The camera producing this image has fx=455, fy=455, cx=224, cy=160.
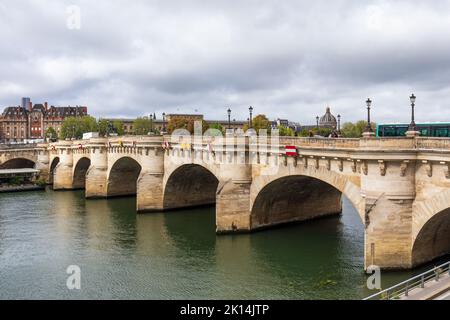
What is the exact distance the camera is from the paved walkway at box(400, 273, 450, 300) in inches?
586

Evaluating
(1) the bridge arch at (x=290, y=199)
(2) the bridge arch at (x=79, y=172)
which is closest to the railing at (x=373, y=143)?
(1) the bridge arch at (x=290, y=199)

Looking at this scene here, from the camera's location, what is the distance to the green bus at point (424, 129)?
29.5 meters

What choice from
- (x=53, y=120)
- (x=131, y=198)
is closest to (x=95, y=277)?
(x=131, y=198)

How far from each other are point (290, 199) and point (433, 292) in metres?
22.0

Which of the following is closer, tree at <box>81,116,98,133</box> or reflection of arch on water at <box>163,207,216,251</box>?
reflection of arch on water at <box>163,207,216,251</box>

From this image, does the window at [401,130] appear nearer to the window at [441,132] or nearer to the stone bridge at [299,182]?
the window at [441,132]

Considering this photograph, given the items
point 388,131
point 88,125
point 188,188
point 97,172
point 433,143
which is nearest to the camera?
point 433,143

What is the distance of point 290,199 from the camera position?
37031 mm

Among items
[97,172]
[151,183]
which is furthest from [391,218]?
[97,172]

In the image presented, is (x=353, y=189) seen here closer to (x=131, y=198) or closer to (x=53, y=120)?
(x=131, y=198)

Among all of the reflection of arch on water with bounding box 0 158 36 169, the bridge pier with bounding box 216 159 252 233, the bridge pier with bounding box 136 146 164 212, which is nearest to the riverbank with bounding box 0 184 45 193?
the reflection of arch on water with bounding box 0 158 36 169

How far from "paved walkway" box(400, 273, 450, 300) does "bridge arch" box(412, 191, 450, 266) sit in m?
5.71

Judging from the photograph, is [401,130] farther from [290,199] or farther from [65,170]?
[65,170]

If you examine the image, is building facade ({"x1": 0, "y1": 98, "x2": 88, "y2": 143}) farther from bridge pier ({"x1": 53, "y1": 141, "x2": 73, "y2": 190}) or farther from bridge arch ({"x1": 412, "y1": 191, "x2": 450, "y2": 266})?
bridge arch ({"x1": 412, "y1": 191, "x2": 450, "y2": 266})
